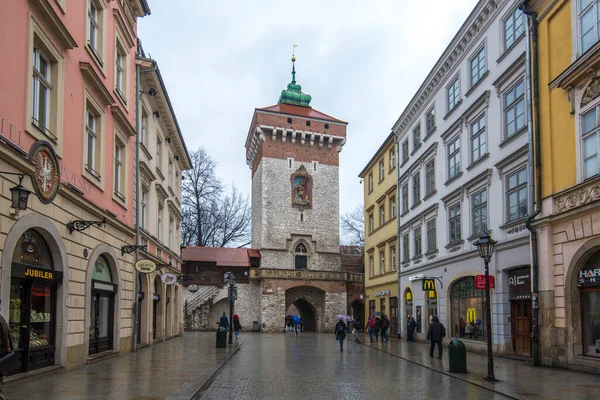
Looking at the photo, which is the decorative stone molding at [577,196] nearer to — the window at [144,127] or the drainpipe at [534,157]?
the drainpipe at [534,157]

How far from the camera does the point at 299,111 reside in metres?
56.5

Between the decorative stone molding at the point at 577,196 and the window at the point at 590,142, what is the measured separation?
0.32 meters

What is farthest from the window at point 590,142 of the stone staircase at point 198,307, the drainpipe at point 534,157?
the stone staircase at point 198,307

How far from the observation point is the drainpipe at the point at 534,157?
17344mm

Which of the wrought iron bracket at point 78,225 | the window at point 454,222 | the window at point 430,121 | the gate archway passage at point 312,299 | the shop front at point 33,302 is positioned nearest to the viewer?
the shop front at point 33,302

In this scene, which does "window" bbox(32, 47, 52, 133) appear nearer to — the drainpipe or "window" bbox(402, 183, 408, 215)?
the drainpipe

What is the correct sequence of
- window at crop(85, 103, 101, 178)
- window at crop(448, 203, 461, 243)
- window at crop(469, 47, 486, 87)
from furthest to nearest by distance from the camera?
1. window at crop(448, 203, 461, 243)
2. window at crop(469, 47, 486, 87)
3. window at crop(85, 103, 101, 178)

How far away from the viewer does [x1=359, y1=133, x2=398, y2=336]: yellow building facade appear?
36.6 metres

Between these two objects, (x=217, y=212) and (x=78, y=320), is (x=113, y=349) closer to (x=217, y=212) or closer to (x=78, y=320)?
(x=78, y=320)

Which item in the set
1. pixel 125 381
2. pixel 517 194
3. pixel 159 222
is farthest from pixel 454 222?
pixel 125 381

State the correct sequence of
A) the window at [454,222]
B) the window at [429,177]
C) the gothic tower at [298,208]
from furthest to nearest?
1. the gothic tower at [298,208]
2. the window at [429,177]
3. the window at [454,222]

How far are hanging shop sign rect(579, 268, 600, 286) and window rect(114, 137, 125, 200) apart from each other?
543 inches

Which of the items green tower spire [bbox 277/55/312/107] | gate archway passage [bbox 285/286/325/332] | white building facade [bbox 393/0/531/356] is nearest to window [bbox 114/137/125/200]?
white building facade [bbox 393/0/531/356]

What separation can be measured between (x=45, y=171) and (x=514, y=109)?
14.6 m
